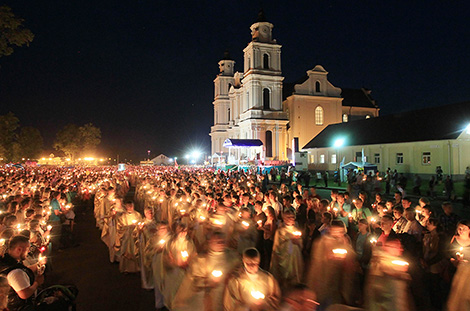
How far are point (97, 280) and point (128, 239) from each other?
114cm

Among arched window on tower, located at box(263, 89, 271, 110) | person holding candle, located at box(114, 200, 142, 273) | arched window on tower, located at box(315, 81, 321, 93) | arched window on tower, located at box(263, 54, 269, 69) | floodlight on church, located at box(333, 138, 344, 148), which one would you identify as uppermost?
arched window on tower, located at box(263, 54, 269, 69)

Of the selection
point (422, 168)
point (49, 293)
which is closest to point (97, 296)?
point (49, 293)

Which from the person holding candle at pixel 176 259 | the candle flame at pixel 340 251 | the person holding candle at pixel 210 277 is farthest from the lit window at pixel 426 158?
the person holding candle at pixel 210 277

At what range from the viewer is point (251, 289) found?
3916 mm

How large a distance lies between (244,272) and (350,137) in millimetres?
36526

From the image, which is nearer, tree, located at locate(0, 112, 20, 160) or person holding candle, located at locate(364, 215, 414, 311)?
person holding candle, located at locate(364, 215, 414, 311)

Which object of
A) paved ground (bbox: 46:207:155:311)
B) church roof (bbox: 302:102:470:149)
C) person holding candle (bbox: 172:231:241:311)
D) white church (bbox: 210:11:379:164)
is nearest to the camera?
person holding candle (bbox: 172:231:241:311)

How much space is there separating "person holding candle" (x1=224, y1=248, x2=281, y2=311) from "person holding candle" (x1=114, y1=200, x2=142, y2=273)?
4.59 metres

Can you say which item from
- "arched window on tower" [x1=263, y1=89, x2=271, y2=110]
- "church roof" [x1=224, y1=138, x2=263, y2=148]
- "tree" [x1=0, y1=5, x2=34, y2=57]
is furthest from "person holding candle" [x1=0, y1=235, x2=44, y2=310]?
"arched window on tower" [x1=263, y1=89, x2=271, y2=110]

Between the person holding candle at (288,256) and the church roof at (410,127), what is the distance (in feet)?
85.1

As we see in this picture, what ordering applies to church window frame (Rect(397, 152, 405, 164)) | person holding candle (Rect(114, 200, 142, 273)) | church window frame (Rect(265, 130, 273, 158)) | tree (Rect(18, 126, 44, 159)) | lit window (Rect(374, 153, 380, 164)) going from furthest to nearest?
tree (Rect(18, 126, 44, 159))
church window frame (Rect(265, 130, 273, 158))
lit window (Rect(374, 153, 380, 164))
church window frame (Rect(397, 152, 405, 164))
person holding candle (Rect(114, 200, 142, 273))

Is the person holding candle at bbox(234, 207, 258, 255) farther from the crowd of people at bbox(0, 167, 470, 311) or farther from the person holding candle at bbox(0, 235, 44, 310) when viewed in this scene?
the person holding candle at bbox(0, 235, 44, 310)

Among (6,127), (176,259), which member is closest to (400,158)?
(176,259)

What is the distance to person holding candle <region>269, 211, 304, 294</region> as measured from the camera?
217 inches
